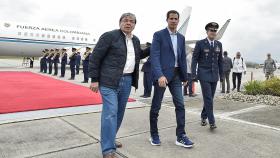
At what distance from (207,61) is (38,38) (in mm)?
20975

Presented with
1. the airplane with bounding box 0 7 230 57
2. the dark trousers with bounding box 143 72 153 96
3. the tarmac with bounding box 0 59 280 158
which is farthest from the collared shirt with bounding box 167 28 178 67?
the airplane with bounding box 0 7 230 57

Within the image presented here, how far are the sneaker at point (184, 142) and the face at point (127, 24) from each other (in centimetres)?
165

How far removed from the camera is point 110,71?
332 cm

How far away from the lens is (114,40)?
333 centimetres

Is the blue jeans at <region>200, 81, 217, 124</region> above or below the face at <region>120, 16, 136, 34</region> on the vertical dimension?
below

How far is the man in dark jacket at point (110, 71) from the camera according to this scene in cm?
325

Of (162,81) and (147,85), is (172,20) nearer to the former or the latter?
(162,81)

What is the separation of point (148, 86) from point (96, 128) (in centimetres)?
448

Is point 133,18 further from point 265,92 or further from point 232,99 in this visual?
point 265,92

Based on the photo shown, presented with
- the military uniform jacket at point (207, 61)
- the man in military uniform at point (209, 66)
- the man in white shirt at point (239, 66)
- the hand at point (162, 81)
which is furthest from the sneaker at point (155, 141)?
the man in white shirt at point (239, 66)

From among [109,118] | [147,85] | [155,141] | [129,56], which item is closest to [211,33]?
[129,56]

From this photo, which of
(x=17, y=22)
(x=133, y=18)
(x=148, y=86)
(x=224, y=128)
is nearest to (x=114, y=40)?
(x=133, y=18)

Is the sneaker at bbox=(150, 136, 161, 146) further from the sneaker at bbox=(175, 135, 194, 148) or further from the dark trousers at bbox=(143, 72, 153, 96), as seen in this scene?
the dark trousers at bbox=(143, 72, 153, 96)

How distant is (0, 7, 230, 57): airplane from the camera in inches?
865
